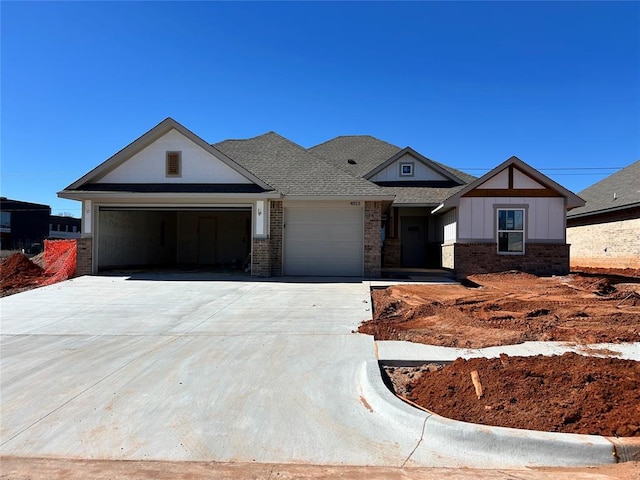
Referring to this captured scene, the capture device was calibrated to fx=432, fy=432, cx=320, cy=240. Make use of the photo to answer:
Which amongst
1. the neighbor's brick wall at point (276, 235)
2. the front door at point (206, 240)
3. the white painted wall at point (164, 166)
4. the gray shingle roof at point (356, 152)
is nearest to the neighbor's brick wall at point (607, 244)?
the gray shingle roof at point (356, 152)

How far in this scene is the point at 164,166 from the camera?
1568 centimetres

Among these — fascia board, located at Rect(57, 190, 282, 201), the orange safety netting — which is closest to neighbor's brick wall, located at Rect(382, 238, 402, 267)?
fascia board, located at Rect(57, 190, 282, 201)

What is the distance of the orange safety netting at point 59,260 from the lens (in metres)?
15.2

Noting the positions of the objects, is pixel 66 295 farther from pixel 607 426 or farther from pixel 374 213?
pixel 607 426

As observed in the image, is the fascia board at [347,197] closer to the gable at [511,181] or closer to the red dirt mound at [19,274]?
the gable at [511,181]

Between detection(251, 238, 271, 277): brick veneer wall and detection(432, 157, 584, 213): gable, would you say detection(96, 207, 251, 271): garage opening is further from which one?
detection(432, 157, 584, 213): gable

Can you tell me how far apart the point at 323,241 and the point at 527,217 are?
25.7 feet

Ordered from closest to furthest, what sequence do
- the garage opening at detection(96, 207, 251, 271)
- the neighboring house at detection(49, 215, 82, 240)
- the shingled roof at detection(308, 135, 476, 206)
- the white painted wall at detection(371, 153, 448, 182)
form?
the shingled roof at detection(308, 135, 476, 206) < the garage opening at detection(96, 207, 251, 271) < the white painted wall at detection(371, 153, 448, 182) < the neighboring house at detection(49, 215, 82, 240)

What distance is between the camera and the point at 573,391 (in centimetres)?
426

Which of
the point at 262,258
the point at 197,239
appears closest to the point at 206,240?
the point at 197,239

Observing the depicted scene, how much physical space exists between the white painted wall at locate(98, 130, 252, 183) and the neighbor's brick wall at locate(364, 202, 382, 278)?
4.86 m

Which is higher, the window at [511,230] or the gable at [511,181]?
the gable at [511,181]

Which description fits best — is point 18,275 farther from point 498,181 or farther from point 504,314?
point 498,181

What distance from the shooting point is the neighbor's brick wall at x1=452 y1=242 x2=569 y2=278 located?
16.2 m
